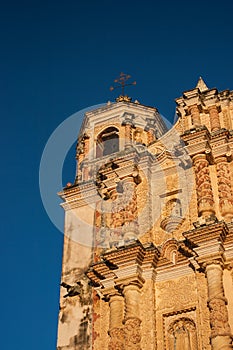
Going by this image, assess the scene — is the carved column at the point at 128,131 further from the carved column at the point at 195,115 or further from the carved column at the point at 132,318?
the carved column at the point at 132,318

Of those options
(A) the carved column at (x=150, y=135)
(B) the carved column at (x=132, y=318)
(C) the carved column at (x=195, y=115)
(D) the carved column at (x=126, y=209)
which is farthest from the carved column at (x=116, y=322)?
(A) the carved column at (x=150, y=135)

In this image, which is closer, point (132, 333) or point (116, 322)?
point (132, 333)

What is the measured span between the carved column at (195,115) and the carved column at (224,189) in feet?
4.47

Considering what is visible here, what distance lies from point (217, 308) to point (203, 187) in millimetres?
3048

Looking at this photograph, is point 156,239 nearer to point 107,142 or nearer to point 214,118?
point 214,118

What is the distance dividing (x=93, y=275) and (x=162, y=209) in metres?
2.20

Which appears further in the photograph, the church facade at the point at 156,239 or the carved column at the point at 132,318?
the church facade at the point at 156,239

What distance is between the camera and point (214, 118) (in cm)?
1562

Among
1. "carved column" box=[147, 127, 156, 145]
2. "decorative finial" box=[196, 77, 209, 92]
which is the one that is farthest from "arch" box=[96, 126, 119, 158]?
"decorative finial" box=[196, 77, 209, 92]

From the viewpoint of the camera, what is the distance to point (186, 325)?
12500mm

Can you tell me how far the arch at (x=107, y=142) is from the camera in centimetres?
1773

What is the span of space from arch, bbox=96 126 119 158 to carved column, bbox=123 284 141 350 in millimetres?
5517

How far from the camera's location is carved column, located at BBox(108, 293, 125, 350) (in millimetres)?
12419

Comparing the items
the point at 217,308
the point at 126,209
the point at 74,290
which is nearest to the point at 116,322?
the point at 74,290
